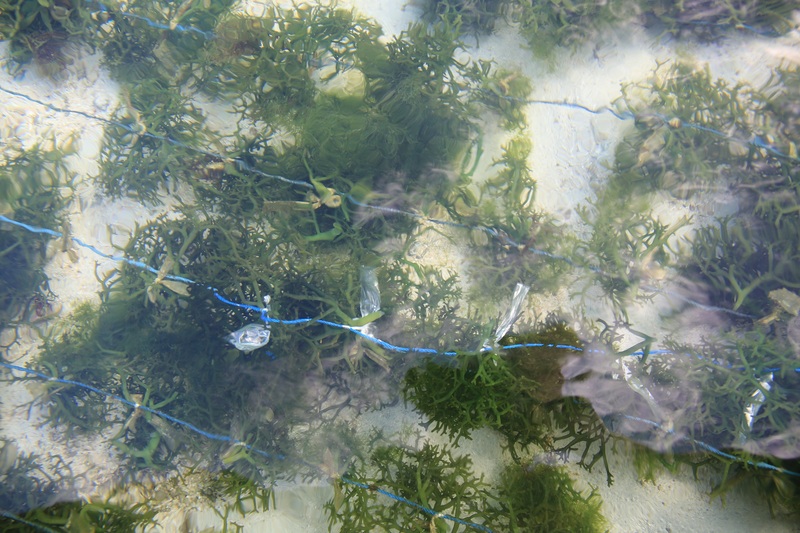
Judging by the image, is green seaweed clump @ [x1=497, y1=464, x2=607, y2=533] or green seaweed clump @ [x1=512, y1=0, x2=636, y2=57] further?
green seaweed clump @ [x1=512, y1=0, x2=636, y2=57]

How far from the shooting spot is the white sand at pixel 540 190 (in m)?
3.04

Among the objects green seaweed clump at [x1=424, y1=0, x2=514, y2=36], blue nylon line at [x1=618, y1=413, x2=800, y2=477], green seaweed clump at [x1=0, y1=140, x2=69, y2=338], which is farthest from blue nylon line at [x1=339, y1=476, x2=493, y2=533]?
green seaweed clump at [x1=424, y1=0, x2=514, y2=36]

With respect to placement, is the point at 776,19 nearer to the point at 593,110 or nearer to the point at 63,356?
the point at 593,110

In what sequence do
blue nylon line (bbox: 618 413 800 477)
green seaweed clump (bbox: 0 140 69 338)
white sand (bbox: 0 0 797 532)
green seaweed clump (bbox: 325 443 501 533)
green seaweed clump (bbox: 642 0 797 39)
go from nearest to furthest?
blue nylon line (bbox: 618 413 800 477)
green seaweed clump (bbox: 325 443 501 533)
white sand (bbox: 0 0 797 532)
green seaweed clump (bbox: 0 140 69 338)
green seaweed clump (bbox: 642 0 797 39)

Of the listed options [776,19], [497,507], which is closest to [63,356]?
[497,507]

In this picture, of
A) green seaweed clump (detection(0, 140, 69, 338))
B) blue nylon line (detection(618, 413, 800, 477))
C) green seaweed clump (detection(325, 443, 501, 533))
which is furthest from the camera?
green seaweed clump (detection(0, 140, 69, 338))

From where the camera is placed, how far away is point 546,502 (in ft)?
9.44

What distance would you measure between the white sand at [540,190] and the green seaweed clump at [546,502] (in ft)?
0.44

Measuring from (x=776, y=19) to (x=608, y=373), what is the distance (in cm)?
315

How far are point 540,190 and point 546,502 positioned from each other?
2192mm

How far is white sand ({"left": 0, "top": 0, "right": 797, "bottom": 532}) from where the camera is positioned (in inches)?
120

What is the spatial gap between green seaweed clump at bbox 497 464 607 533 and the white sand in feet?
0.44

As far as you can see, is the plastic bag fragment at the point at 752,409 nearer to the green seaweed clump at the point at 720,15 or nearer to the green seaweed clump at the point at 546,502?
the green seaweed clump at the point at 546,502

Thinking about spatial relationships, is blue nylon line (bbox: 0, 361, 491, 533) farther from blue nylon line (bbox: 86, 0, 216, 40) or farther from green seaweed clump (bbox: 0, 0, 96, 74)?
blue nylon line (bbox: 86, 0, 216, 40)
